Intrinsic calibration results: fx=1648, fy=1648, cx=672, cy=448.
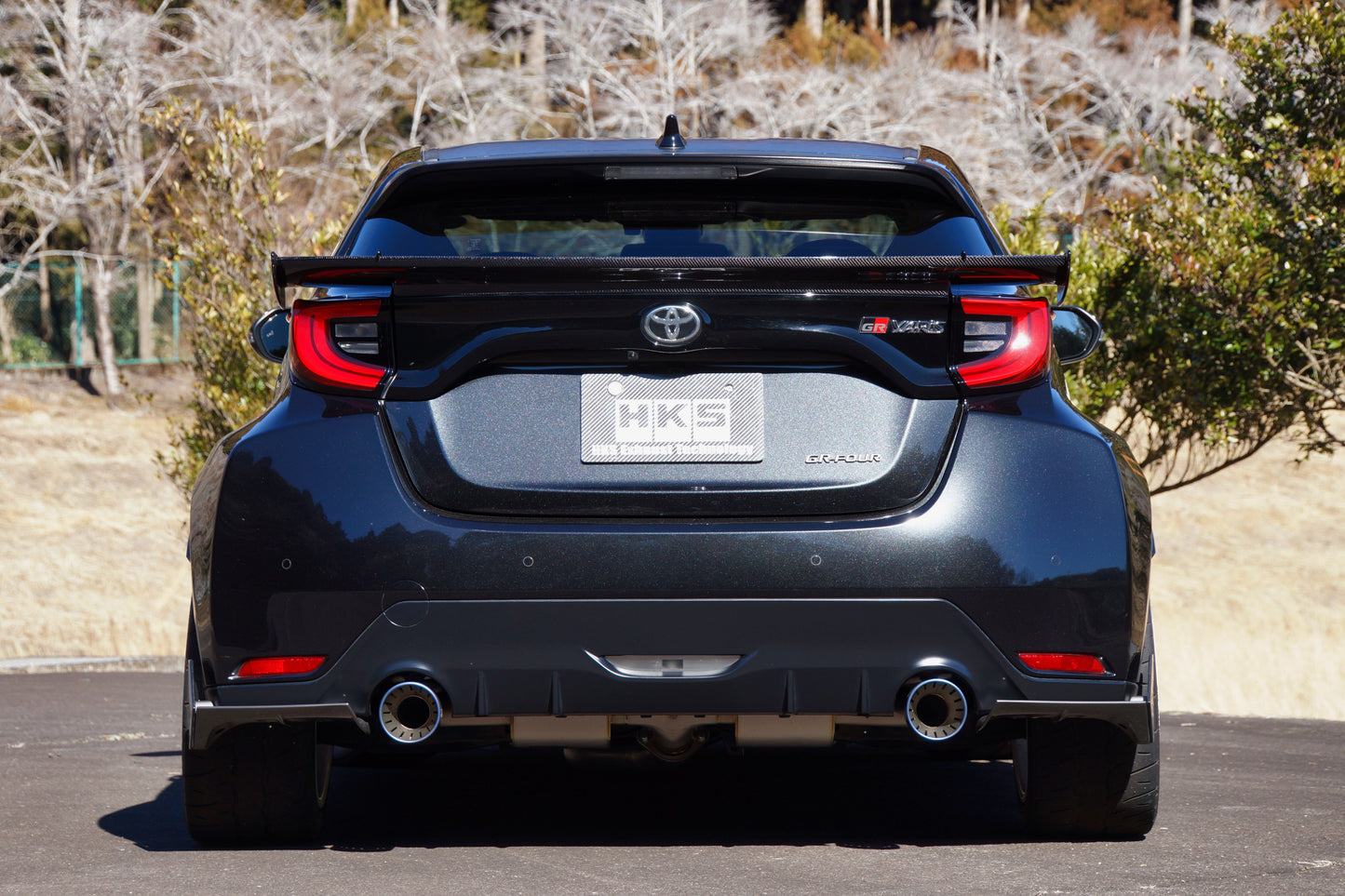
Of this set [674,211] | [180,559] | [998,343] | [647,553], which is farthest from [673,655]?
[180,559]

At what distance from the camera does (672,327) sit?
11.3 ft

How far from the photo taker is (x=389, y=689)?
11.2 ft

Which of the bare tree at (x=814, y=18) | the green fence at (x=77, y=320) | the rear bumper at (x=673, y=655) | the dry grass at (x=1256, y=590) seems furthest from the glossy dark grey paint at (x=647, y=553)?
the bare tree at (x=814, y=18)

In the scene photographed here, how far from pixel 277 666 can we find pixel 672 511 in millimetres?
896

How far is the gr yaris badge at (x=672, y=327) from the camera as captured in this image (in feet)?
11.3

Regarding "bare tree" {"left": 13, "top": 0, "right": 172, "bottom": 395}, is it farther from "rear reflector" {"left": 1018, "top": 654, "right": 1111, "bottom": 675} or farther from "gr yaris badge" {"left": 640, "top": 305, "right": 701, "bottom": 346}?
"rear reflector" {"left": 1018, "top": 654, "right": 1111, "bottom": 675}

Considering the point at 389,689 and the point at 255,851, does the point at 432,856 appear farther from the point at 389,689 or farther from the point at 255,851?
the point at 389,689

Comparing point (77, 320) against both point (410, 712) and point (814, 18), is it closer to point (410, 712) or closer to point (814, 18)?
point (814, 18)

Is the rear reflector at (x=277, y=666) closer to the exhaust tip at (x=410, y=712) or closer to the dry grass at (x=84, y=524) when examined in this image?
the exhaust tip at (x=410, y=712)

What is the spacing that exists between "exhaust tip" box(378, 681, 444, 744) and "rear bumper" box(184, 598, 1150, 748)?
0.08ft

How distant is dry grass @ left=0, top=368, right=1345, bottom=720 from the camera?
12906mm

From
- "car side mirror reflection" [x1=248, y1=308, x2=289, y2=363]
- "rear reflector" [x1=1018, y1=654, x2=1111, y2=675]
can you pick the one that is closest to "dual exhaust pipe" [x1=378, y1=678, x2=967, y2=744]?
"rear reflector" [x1=1018, y1=654, x2=1111, y2=675]

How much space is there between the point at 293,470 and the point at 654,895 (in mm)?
1204

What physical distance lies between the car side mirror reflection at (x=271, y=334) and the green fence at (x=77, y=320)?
30655mm
